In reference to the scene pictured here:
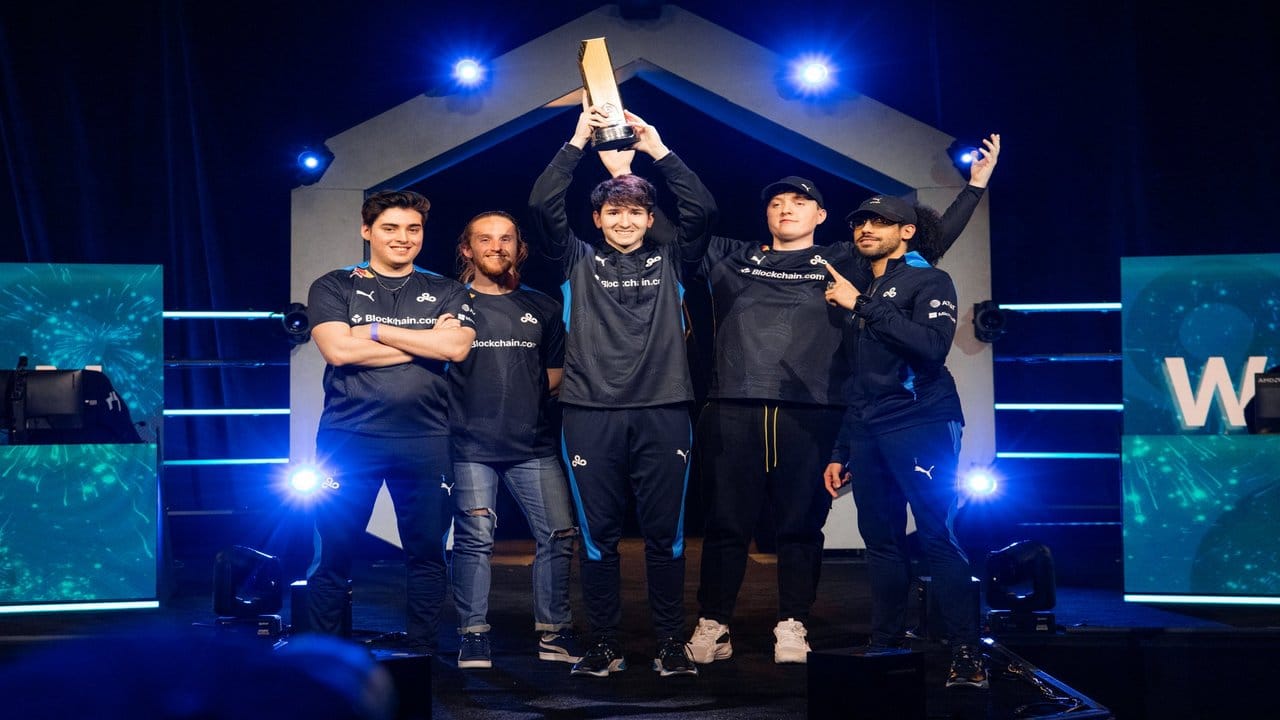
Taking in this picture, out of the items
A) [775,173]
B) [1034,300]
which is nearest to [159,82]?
[775,173]

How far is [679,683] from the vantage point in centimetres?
318

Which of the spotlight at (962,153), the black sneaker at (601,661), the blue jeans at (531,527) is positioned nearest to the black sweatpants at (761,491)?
the black sneaker at (601,661)

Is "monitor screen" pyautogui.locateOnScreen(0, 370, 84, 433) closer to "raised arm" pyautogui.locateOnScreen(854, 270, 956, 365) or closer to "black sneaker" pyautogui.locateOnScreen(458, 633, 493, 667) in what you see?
"black sneaker" pyautogui.locateOnScreen(458, 633, 493, 667)

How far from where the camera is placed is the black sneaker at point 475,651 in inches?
135

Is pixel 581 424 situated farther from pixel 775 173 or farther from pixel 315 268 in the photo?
pixel 775 173

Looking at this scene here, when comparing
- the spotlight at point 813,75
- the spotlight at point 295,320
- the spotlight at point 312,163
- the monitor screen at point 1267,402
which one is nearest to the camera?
the monitor screen at point 1267,402

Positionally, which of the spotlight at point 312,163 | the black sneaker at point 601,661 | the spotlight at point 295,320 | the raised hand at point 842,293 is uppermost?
the spotlight at point 312,163

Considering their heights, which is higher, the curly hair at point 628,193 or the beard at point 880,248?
the curly hair at point 628,193

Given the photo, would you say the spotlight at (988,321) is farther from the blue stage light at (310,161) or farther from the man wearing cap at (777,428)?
the blue stage light at (310,161)

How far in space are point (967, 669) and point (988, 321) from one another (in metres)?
2.65

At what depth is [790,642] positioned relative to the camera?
3.44m

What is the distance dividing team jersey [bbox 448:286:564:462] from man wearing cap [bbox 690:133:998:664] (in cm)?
57

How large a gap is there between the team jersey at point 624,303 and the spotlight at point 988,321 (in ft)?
7.66

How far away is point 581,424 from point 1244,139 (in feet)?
14.4
